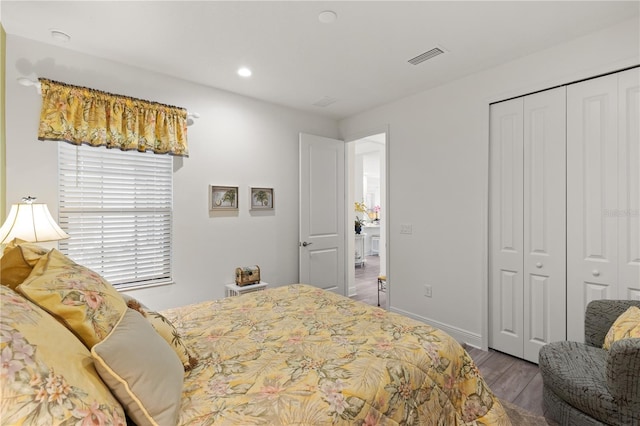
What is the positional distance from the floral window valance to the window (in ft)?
0.59

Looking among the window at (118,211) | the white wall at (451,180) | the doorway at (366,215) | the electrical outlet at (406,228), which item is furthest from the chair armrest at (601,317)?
the window at (118,211)

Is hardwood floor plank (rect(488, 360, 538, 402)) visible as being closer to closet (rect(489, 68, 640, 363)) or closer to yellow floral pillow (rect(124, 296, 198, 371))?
closet (rect(489, 68, 640, 363))

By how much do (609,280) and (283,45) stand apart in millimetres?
3112

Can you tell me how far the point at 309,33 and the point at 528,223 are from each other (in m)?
2.45

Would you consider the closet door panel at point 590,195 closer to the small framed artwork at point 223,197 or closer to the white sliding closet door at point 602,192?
the white sliding closet door at point 602,192

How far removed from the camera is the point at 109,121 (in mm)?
2652

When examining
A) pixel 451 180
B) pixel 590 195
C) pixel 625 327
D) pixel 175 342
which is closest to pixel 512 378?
pixel 625 327

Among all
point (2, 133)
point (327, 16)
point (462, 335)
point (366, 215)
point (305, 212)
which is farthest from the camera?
point (366, 215)

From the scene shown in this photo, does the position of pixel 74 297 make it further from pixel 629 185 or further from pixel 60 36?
pixel 629 185

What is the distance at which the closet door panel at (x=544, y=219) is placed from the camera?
2.50m

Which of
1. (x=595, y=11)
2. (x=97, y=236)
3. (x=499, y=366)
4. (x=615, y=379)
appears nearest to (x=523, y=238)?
(x=499, y=366)

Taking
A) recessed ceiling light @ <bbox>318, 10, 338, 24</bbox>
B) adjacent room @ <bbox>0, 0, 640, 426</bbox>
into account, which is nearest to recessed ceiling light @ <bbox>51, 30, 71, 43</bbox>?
adjacent room @ <bbox>0, 0, 640, 426</bbox>

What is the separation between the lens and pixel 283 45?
2492 millimetres

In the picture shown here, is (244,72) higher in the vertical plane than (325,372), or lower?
higher
